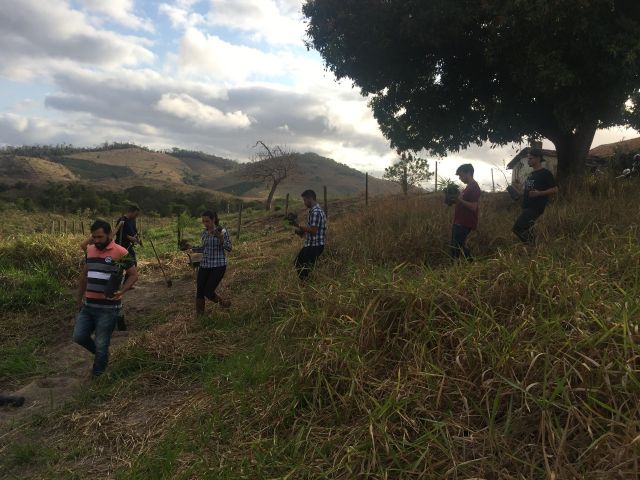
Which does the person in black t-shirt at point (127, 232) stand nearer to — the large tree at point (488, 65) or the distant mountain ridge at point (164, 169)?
the large tree at point (488, 65)

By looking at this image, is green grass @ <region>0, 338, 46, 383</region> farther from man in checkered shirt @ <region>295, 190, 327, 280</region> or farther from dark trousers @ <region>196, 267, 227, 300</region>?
man in checkered shirt @ <region>295, 190, 327, 280</region>

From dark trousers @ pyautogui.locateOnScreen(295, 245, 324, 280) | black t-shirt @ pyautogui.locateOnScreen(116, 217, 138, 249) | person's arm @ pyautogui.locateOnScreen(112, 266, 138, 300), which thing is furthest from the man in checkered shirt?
black t-shirt @ pyautogui.locateOnScreen(116, 217, 138, 249)

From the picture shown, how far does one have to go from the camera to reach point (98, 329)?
15.0 ft

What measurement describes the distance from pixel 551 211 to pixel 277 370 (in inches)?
196

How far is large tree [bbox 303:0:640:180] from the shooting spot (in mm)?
8211

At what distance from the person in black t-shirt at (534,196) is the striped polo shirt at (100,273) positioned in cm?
461

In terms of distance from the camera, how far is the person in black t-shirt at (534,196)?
549cm

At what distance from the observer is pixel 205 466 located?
2.71 metres

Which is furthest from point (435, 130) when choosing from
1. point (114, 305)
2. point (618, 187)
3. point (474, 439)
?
point (474, 439)

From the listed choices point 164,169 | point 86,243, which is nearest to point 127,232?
point 86,243

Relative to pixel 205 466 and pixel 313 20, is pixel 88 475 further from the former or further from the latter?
pixel 313 20

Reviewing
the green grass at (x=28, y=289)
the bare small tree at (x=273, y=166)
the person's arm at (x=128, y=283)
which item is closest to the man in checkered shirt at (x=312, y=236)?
the person's arm at (x=128, y=283)

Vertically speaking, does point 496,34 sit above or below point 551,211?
above

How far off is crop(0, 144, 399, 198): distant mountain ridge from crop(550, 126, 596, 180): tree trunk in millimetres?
53938
